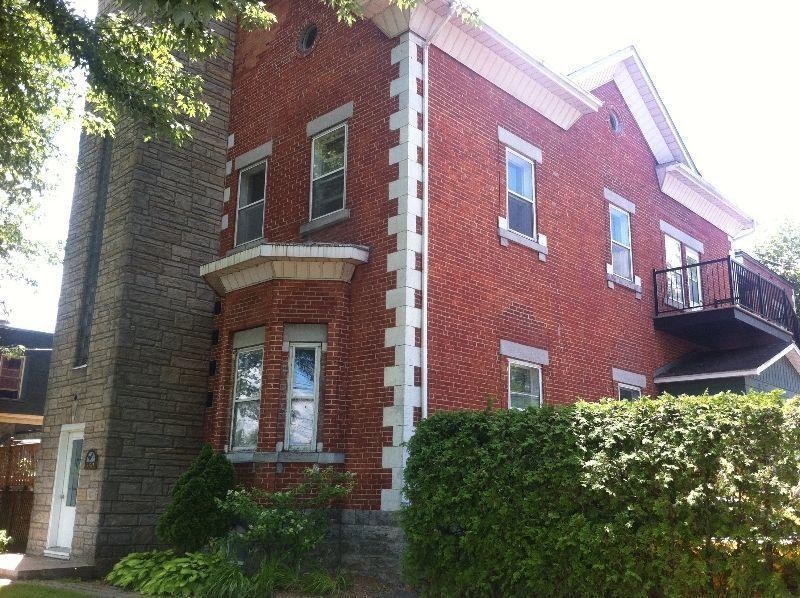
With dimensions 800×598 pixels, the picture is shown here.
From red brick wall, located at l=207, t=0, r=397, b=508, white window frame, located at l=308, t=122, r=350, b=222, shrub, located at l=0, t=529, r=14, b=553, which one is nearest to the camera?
red brick wall, located at l=207, t=0, r=397, b=508

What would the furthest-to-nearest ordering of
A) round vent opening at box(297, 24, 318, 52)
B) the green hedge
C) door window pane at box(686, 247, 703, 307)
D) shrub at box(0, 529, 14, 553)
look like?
door window pane at box(686, 247, 703, 307) → shrub at box(0, 529, 14, 553) → round vent opening at box(297, 24, 318, 52) → the green hedge

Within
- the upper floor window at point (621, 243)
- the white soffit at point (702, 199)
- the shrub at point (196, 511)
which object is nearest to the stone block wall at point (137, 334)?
the shrub at point (196, 511)

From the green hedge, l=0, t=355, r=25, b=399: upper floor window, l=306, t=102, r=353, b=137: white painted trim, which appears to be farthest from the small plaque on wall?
l=0, t=355, r=25, b=399: upper floor window

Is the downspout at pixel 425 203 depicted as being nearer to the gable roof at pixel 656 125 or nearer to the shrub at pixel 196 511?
the shrub at pixel 196 511

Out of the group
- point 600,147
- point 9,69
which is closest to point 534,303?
point 600,147

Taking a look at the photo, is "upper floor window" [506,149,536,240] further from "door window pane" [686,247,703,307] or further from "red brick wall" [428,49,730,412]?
"door window pane" [686,247,703,307]

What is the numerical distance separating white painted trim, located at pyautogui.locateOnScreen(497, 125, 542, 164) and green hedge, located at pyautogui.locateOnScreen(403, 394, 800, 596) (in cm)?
608

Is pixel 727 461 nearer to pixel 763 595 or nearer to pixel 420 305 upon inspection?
pixel 763 595

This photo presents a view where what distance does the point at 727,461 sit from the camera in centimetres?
663

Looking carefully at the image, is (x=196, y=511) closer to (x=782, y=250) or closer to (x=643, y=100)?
(x=643, y=100)

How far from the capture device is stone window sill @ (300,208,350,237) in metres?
11.6

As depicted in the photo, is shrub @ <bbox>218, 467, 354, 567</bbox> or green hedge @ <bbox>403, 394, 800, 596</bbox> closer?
green hedge @ <bbox>403, 394, 800, 596</bbox>

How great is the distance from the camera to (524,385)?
12289 millimetres

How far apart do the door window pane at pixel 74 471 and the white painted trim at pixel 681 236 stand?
42.5 feet
